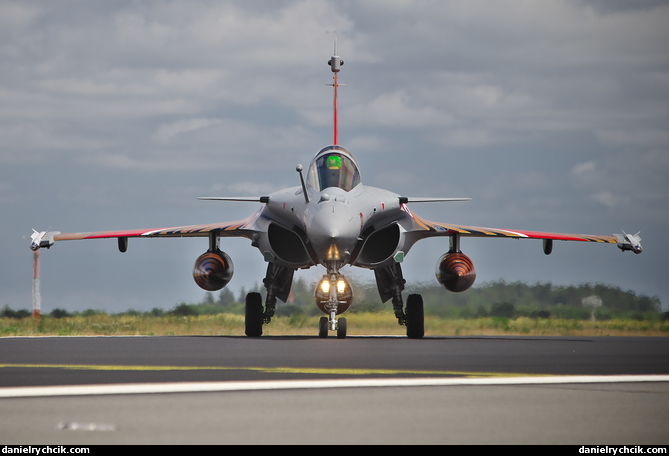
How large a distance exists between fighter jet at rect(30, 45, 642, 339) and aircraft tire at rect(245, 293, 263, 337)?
0.02 metres

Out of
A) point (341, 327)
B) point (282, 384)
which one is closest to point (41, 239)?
point (341, 327)

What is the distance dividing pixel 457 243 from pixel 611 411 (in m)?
16.9

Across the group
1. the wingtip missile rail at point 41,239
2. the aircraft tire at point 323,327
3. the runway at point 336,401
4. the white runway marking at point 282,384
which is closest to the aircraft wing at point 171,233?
the wingtip missile rail at point 41,239

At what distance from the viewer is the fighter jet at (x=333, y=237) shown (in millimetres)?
20031

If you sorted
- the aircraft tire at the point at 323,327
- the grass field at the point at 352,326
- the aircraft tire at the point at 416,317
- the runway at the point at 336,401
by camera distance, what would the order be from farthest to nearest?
the grass field at the point at 352,326, the aircraft tire at the point at 416,317, the aircraft tire at the point at 323,327, the runway at the point at 336,401

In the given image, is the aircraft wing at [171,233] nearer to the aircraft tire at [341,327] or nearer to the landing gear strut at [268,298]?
Result: the landing gear strut at [268,298]

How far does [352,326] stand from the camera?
2667 cm

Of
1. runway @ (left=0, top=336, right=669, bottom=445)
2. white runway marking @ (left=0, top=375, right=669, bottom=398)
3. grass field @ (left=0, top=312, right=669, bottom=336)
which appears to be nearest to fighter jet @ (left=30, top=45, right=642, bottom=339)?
grass field @ (left=0, top=312, right=669, bottom=336)

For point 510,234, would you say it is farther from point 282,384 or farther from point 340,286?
point 282,384

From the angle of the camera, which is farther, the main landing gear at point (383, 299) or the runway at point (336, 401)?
the main landing gear at point (383, 299)

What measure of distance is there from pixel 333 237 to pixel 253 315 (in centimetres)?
466

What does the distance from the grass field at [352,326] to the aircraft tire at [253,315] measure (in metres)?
A: 3.70
